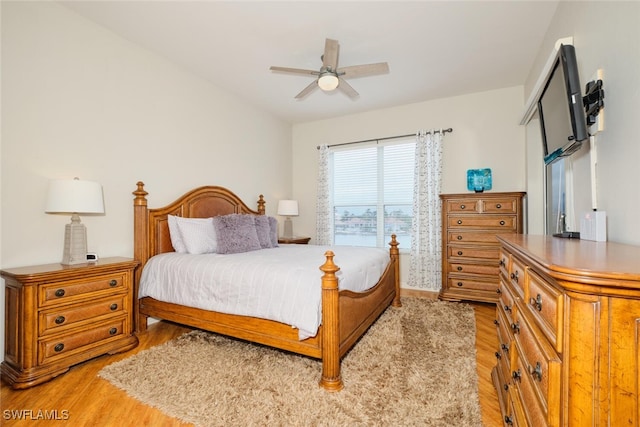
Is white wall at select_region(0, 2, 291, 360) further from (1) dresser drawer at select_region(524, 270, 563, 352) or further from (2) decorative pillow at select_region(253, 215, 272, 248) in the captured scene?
(1) dresser drawer at select_region(524, 270, 563, 352)

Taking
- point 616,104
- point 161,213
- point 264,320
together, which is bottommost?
point 264,320

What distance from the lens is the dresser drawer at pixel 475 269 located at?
354 cm

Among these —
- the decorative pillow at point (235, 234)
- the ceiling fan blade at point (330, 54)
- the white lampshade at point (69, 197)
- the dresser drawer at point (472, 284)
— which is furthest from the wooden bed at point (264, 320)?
the ceiling fan blade at point (330, 54)

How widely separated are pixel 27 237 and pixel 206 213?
1.60m

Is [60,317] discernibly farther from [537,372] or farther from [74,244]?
[537,372]

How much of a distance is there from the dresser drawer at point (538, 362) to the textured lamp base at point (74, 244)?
113 inches

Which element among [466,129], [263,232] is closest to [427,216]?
[466,129]

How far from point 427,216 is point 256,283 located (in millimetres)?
2923

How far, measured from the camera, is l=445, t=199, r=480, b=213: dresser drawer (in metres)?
3.64

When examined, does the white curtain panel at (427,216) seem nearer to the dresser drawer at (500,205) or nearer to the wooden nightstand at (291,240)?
the dresser drawer at (500,205)

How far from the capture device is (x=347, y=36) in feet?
8.95

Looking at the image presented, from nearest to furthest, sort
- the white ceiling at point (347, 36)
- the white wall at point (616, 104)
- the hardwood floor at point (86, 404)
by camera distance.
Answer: the white wall at point (616, 104) → the hardwood floor at point (86, 404) → the white ceiling at point (347, 36)

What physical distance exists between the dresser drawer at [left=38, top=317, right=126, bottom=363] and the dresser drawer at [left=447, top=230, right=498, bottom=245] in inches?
142

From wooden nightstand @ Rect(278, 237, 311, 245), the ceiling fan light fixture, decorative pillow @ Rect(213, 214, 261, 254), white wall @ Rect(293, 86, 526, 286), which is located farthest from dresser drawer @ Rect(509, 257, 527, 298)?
wooden nightstand @ Rect(278, 237, 311, 245)
